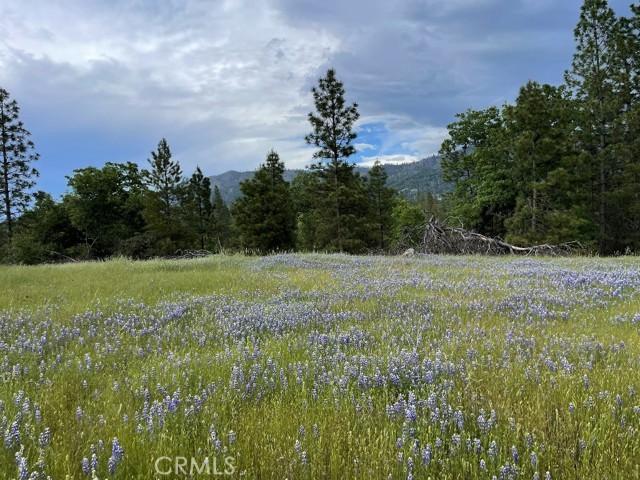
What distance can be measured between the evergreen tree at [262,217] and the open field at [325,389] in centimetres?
4359

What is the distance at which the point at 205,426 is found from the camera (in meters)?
3.06

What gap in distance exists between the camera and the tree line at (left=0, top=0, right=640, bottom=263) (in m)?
34.5

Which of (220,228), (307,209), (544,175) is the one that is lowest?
(220,228)

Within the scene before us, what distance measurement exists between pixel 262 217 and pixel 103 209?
24990 mm

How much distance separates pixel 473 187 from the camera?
45.4 m

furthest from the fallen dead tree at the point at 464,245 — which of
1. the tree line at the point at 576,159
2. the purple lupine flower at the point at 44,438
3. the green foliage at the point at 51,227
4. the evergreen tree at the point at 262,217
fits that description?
the green foliage at the point at 51,227

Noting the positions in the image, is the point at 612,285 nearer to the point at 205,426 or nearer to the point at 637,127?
the point at 205,426

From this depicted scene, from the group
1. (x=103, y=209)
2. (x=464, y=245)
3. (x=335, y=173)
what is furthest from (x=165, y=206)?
(x=464, y=245)

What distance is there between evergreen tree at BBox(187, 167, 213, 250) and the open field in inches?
2450

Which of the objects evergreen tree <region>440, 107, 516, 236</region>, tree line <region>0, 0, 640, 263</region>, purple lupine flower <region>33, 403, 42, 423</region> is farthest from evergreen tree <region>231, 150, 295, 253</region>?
purple lupine flower <region>33, 403, 42, 423</region>

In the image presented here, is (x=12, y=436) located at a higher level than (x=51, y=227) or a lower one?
lower

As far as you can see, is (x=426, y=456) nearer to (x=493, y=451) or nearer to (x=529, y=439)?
(x=493, y=451)

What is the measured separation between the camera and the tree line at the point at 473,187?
34.5m

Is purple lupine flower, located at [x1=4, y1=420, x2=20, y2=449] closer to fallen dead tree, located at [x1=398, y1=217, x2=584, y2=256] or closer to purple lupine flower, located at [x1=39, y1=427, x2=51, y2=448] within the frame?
purple lupine flower, located at [x1=39, y1=427, x2=51, y2=448]
